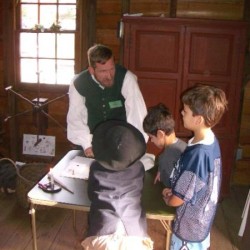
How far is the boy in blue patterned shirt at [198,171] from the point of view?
1713 millimetres

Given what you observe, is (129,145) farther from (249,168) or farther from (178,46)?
(249,168)

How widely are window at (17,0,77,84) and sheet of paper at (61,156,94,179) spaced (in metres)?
1.83

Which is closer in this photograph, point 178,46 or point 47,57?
point 178,46

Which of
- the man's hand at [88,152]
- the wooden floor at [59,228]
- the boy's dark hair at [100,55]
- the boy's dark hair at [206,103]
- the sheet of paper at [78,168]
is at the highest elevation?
the boy's dark hair at [100,55]

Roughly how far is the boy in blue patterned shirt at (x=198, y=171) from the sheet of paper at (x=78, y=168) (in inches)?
24.4

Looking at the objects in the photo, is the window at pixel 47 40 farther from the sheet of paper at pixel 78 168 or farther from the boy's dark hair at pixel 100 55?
the sheet of paper at pixel 78 168

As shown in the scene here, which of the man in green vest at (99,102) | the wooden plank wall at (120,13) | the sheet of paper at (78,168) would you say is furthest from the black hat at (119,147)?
the wooden plank wall at (120,13)

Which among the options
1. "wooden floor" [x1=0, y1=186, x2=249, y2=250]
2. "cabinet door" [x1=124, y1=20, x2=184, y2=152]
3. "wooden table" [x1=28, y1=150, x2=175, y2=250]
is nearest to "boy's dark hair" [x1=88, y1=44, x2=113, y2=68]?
"wooden table" [x1=28, y1=150, x2=175, y2=250]

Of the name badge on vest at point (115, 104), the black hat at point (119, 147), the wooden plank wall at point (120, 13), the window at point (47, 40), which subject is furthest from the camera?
the window at point (47, 40)

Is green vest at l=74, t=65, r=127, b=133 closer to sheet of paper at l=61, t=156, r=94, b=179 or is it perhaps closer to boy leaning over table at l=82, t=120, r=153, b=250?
sheet of paper at l=61, t=156, r=94, b=179

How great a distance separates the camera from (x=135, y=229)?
1.68 m

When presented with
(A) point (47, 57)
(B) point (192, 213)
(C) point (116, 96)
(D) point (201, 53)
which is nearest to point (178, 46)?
(D) point (201, 53)

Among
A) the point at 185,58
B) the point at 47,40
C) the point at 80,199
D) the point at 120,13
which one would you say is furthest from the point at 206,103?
the point at 47,40

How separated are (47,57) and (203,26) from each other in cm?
176
